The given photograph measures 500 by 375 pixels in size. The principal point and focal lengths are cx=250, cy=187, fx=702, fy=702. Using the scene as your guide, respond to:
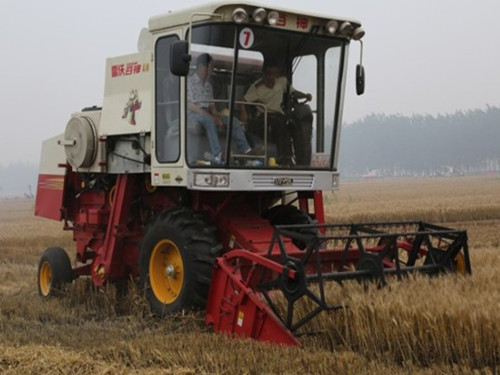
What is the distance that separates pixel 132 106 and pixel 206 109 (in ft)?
4.50

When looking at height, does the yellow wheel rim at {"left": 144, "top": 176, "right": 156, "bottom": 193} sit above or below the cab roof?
below

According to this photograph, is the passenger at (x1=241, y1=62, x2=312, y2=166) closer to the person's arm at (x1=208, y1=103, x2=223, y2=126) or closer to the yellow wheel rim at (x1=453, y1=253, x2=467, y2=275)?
the person's arm at (x1=208, y1=103, x2=223, y2=126)

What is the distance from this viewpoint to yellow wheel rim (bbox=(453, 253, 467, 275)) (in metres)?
6.21

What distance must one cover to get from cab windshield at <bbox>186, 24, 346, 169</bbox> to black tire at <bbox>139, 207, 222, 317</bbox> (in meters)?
0.60

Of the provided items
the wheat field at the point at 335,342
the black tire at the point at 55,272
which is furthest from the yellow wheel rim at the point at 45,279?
the wheat field at the point at 335,342

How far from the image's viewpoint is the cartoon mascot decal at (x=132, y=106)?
748 cm

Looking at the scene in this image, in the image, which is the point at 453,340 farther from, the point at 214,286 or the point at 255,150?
the point at 255,150

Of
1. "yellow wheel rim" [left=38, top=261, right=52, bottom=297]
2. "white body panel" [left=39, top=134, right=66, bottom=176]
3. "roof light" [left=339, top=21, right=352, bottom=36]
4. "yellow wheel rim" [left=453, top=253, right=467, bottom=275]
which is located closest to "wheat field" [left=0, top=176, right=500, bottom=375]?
"yellow wheel rim" [left=453, top=253, right=467, bottom=275]

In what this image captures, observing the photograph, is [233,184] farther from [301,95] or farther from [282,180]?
[301,95]

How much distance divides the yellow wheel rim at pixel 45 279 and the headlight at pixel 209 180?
3330mm

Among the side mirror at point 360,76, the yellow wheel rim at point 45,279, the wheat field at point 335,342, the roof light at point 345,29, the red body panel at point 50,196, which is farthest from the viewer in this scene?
the red body panel at point 50,196

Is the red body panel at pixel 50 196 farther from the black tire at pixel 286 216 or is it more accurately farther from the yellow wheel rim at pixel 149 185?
the black tire at pixel 286 216

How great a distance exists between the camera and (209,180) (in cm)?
637

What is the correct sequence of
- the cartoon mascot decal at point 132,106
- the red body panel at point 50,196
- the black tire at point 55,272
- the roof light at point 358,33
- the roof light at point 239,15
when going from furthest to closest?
the red body panel at point 50,196
the black tire at point 55,272
the cartoon mascot decal at point 132,106
the roof light at point 358,33
the roof light at point 239,15
